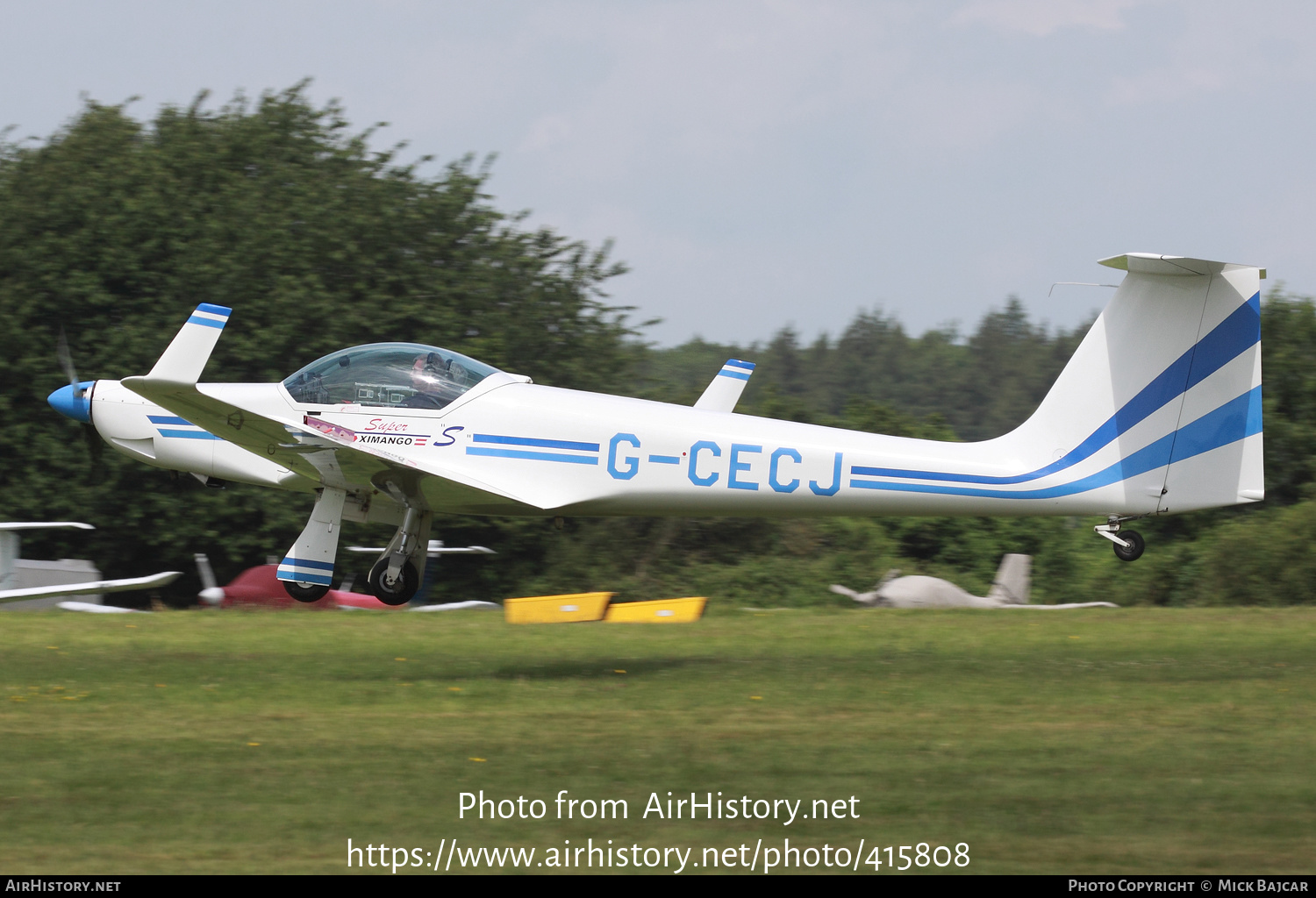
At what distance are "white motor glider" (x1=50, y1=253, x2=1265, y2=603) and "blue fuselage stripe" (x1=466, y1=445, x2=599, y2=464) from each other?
0.01 meters

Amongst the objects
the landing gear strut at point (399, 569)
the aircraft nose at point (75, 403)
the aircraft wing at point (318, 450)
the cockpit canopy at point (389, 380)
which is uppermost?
the cockpit canopy at point (389, 380)

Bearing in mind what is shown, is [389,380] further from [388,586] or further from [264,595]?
[264,595]

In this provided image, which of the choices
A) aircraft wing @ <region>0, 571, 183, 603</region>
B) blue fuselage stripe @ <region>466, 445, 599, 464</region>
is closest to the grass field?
blue fuselage stripe @ <region>466, 445, 599, 464</region>

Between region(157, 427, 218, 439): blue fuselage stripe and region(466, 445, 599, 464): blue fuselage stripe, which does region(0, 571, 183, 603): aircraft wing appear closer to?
region(157, 427, 218, 439): blue fuselage stripe

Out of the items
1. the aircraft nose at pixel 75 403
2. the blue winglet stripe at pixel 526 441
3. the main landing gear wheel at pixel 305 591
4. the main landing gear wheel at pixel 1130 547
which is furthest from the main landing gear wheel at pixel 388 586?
the main landing gear wheel at pixel 1130 547

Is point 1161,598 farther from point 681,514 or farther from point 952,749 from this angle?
point 952,749

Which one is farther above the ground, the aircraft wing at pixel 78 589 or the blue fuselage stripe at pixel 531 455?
the blue fuselage stripe at pixel 531 455

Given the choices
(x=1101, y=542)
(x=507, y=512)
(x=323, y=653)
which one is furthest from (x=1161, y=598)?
(x=323, y=653)

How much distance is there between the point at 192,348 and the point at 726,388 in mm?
4832

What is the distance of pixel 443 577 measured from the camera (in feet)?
69.5

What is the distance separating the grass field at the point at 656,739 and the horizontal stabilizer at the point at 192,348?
7.19 ft

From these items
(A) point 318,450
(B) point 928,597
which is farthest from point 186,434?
(B) point 928,597

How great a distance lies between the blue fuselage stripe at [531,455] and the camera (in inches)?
393

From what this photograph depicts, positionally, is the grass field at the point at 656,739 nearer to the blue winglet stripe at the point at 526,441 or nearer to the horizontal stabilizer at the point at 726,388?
the blue winglet stripe at the point at 526,441
